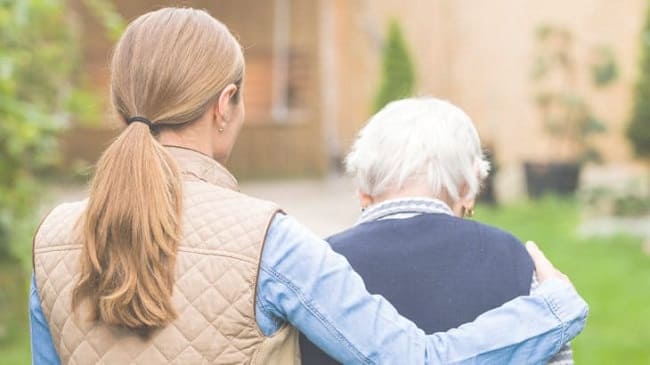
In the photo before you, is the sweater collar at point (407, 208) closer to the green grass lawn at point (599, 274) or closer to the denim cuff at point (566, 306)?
the denim cuff at point (566, 306)

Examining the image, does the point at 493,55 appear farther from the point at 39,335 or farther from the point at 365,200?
the point at 39,335

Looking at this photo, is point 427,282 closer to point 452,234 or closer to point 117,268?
point 452,234

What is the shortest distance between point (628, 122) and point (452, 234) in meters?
13.5

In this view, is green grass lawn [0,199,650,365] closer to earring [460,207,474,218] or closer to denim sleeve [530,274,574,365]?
earring [460,207,474,218]

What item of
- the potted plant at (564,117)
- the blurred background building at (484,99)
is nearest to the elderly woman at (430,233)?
the blurred background building at (484,99)

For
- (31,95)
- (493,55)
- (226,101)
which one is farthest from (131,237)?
(493,55)

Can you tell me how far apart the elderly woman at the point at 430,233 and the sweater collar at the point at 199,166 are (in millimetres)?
368

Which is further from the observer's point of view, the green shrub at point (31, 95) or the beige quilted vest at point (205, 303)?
the green shrub at point (31, 95)

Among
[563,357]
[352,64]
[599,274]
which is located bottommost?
[352,64]

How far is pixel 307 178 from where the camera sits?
59.9 feet

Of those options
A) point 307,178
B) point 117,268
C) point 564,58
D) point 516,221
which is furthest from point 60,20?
point 307,178

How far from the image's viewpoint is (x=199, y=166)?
6.91 feet

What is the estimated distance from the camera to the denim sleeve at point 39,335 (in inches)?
85.1

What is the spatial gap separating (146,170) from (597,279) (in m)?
7.13
